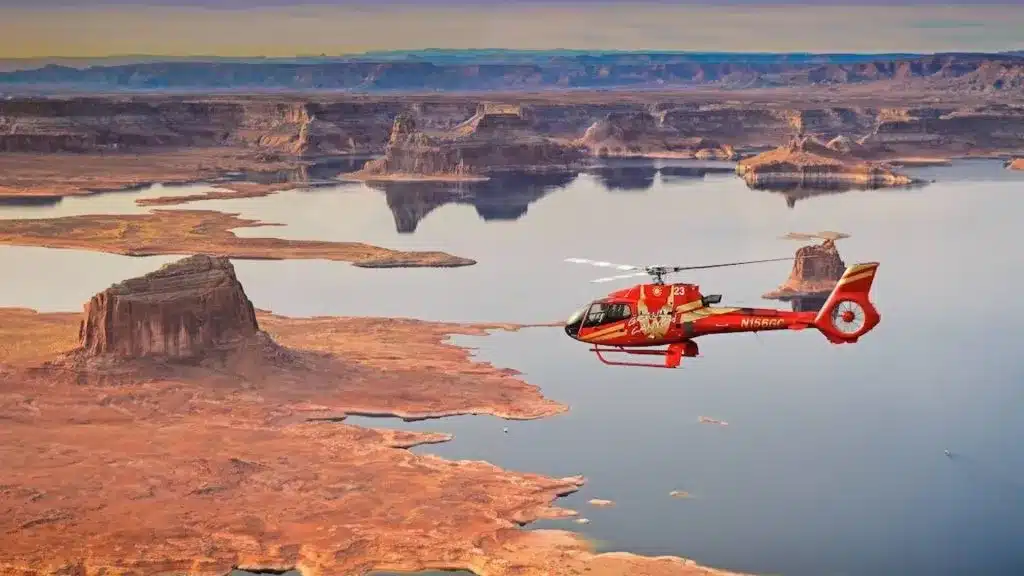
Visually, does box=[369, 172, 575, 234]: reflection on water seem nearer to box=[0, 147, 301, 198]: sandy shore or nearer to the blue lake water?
the blue lake water

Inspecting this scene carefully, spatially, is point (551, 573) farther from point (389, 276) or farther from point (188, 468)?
point (389, 276)

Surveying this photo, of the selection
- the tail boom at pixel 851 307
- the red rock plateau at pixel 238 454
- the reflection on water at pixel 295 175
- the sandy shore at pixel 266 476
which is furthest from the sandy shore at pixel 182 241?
the tail boom at pixel 851 307

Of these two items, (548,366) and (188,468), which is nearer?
(188,468)

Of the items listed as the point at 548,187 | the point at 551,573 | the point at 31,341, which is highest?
the point at 548,187

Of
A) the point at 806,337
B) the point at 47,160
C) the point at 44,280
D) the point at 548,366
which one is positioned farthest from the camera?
the point at 47,160

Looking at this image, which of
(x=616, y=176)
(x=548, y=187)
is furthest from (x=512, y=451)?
(x=616, y=176)

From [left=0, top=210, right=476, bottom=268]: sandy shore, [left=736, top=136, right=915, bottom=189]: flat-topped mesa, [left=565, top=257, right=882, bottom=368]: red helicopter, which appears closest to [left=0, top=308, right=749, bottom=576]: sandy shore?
[left=565, top=257, right=882, bottom=368]: red helicopter

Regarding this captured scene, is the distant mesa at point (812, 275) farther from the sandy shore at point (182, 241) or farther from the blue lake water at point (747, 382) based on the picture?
the sandy shore at point (182, 241)
